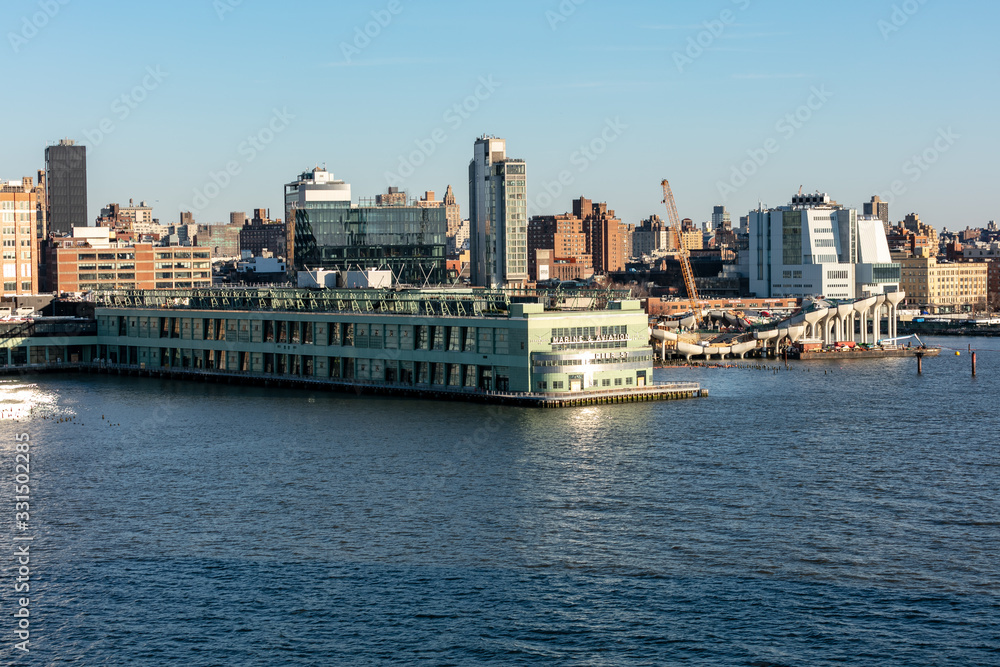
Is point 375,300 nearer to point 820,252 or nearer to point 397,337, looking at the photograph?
point 397,337

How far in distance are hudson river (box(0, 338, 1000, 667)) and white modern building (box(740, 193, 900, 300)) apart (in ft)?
309

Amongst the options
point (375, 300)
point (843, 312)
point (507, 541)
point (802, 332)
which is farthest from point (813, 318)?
point (507, 541)

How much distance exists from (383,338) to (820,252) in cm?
9044

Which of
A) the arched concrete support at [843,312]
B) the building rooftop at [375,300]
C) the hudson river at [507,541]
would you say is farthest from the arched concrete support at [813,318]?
the hudson river at [507,541]

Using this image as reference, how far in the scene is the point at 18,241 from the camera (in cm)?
15112

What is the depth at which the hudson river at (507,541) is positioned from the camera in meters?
32.2

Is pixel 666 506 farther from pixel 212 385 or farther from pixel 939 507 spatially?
pixel 212 385

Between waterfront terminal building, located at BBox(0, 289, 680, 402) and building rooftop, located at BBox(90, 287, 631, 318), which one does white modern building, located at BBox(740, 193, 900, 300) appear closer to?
building rooftop, located at BBox(90, 287, 631, 318)

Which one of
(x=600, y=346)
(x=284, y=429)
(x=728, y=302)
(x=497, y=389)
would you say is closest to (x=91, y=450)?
(x=284, y=429)

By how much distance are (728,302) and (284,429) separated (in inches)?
4293

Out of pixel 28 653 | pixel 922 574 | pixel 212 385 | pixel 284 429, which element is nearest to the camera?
pixel 28 653

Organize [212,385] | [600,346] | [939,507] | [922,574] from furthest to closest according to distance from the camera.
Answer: [212,385] < [600,346] < [939,507] < [922,574]

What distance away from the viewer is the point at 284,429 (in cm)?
6475

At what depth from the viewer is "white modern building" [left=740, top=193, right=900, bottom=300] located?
A: 159750mm
